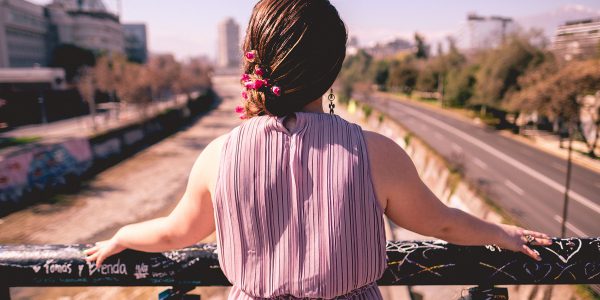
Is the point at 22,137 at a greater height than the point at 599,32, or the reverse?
the point at 599,32

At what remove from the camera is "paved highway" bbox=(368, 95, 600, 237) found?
19.6 meters

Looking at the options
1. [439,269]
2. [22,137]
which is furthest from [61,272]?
[22,137]

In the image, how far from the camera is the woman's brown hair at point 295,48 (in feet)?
3.91

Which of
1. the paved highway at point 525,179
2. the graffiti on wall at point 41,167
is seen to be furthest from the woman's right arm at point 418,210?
the graffiti on wall at point 41,167

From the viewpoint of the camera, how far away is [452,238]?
1381 mm

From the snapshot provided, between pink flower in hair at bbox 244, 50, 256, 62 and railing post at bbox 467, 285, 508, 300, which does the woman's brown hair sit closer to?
pink flower in hair at bbox 244, 50, 256, 62

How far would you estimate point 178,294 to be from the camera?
1545 millimetres

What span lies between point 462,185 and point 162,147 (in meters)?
28.3

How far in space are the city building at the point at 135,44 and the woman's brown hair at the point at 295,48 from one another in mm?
101314

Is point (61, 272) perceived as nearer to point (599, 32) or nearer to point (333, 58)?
point (333, 58)

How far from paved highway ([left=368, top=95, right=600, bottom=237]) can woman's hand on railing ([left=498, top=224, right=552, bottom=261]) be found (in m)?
18.5

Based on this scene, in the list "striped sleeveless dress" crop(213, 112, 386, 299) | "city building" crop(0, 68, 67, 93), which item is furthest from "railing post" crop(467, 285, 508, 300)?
"city building" crop(0, 68, 67, 93)

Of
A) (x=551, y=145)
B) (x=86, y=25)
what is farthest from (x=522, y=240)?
(x=86, y=25)

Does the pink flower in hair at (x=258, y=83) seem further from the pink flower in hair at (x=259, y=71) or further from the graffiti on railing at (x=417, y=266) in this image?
the graffiti on railing at (x=417, y=266)
